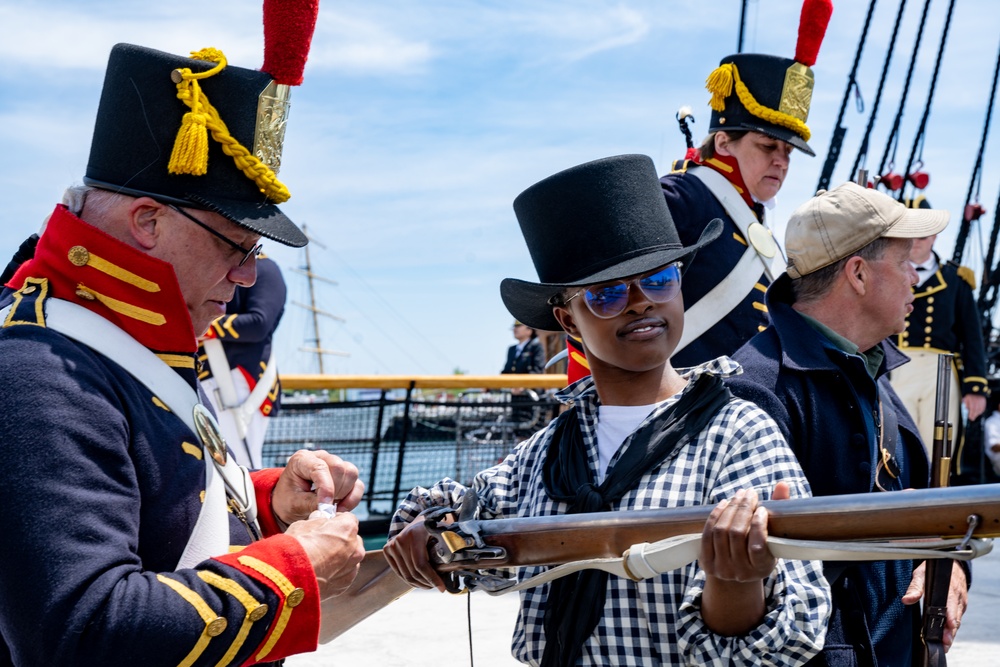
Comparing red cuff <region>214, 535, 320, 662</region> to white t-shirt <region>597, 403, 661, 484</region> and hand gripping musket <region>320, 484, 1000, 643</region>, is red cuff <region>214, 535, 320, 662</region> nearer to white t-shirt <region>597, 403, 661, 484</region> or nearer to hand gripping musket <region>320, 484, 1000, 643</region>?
hand gripping musket <region>320, 484, 1000, 643</region>

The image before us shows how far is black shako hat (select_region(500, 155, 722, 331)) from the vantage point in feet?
9.02

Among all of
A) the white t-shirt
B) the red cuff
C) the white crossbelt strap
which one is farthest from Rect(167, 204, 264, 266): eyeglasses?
the white crossbelt strap

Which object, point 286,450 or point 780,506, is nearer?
point 780,506

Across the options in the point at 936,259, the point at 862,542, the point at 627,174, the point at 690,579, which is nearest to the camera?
the point at 862,542

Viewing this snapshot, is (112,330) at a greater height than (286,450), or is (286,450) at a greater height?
(112,330)

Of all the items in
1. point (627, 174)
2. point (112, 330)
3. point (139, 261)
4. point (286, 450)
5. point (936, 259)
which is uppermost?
point (936, 259)

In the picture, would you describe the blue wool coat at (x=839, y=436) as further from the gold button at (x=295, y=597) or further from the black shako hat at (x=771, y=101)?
the black shako hat at (x=771, y=101)

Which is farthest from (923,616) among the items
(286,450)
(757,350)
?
(286,450)

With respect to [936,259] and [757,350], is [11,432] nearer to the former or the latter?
[757,350]

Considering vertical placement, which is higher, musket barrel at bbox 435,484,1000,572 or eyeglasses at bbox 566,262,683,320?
eyeglasses at bbox 566,262,683,320

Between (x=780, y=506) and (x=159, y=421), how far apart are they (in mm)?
1214

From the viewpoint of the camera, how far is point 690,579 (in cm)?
Result: 224

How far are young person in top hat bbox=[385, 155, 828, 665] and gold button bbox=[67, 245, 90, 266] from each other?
892mm

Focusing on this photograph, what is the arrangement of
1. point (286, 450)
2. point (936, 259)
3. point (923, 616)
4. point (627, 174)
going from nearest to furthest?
point (627, 174) → point (923, 616) → point (286, 450) → point (936, 259)
